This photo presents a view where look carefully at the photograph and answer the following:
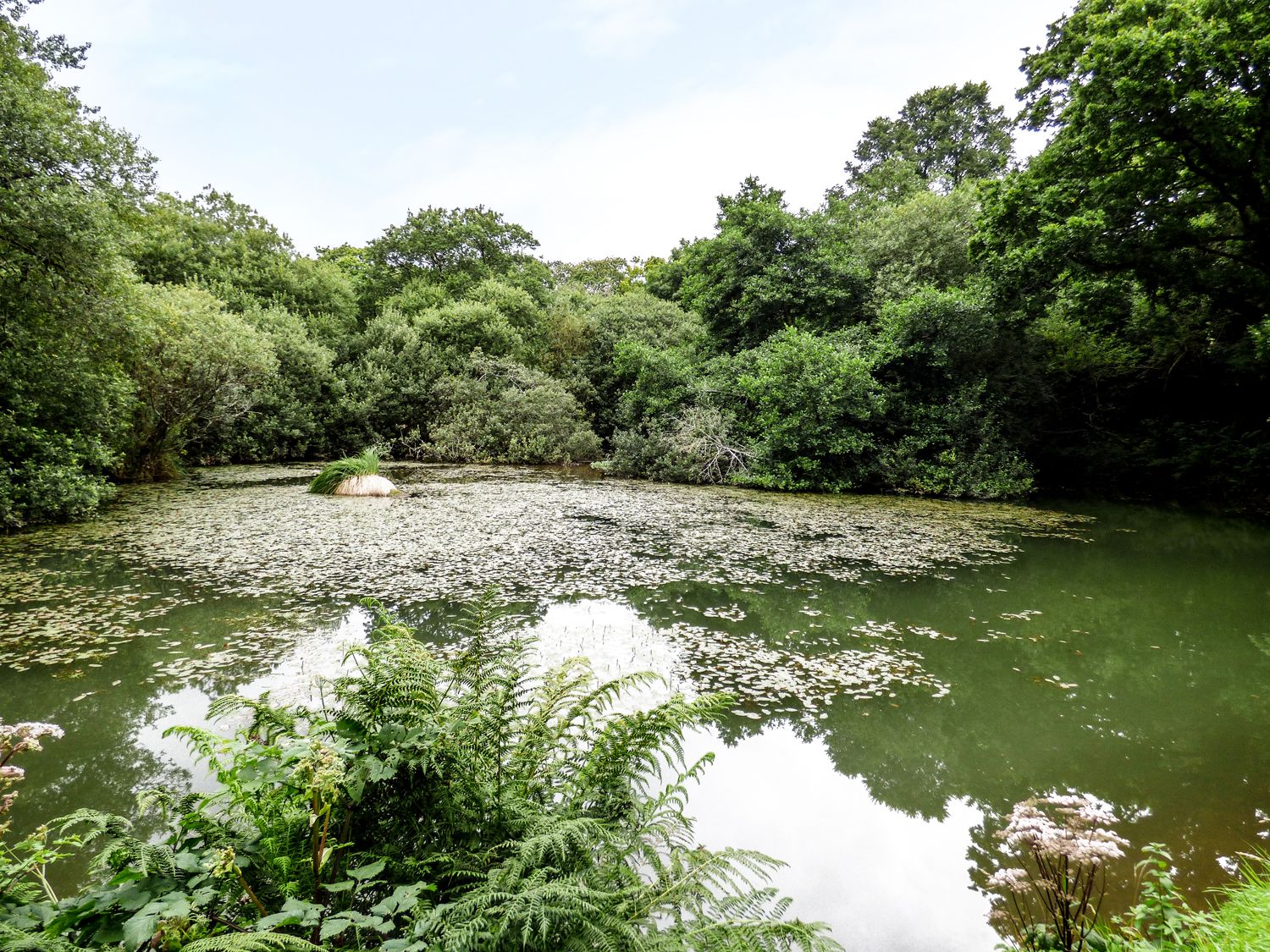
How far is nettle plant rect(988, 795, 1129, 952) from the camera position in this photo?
1.94 meters

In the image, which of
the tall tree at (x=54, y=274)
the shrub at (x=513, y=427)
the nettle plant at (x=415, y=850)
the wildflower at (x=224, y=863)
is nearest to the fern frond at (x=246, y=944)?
the nettle plant at (x=415, y=850)

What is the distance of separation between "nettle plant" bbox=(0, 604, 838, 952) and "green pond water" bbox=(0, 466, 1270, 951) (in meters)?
0.96

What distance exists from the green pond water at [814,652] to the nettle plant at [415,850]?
958mm

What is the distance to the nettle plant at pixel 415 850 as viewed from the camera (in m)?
1.28

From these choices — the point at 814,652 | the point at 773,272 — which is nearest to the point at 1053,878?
the point at 814,652

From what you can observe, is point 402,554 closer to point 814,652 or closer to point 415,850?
point 814,652

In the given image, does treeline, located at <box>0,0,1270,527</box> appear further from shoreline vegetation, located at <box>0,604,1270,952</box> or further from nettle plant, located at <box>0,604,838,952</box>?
nettle plant, located at <box>0,604,838,952</box>

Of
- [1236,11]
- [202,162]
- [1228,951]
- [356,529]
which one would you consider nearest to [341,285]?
[202,162]

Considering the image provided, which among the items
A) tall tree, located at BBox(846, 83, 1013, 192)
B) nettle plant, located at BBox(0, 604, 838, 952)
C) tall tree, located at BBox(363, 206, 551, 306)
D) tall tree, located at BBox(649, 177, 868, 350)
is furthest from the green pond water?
tall tree, located at BBox(846, 83, 1013, 192)

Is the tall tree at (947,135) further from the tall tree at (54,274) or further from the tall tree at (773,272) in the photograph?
the tall tree at (54,274)

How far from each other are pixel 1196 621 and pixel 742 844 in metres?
6.03

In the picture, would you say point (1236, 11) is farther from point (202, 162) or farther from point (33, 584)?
point (202, 162)

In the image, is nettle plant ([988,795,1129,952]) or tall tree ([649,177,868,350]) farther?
tall tree ([649,177,868,350])

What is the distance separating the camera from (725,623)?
17.7ft
